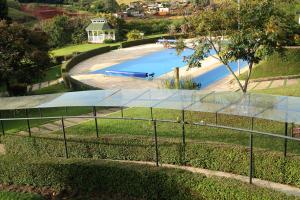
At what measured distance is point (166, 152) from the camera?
1193 cm

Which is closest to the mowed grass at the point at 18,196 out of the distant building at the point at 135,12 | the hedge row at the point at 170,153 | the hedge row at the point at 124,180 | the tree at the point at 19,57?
the hedge row at the point at 124,180

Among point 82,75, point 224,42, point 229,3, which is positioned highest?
point 229,3

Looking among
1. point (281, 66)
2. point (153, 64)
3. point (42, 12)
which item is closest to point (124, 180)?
point (281, 66)

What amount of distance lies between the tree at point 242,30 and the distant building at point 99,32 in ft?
130

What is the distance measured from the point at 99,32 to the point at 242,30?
136ft

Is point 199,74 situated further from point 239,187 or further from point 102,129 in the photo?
point 239,187

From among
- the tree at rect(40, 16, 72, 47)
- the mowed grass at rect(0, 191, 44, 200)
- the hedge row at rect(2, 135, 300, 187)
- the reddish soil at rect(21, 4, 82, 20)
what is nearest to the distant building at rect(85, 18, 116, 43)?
the tree at rect(40, 16, 72, 47)

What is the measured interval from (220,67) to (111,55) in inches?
559

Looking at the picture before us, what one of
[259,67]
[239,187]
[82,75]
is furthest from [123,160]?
[82,75]

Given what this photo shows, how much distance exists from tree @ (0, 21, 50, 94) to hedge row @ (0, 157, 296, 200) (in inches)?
458

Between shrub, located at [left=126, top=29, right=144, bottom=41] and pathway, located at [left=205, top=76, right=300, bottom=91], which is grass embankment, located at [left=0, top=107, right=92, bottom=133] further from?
shrub, located at [left=126, top=29, right=144, bottom=41]

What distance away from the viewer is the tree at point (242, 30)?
557 inches

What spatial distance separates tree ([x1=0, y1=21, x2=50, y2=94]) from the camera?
2280 cm

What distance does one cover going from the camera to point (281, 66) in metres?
25.8
